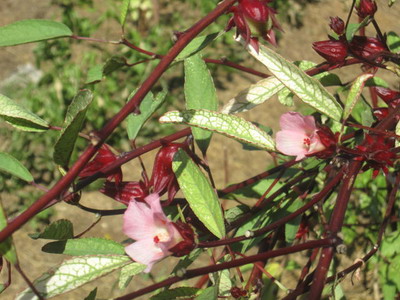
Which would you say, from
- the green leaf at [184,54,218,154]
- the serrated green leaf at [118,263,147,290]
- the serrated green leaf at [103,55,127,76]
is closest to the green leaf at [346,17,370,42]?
the green leaf at [184,54,218,154]

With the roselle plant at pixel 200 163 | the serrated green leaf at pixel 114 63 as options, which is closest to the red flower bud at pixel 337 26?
the roselle plant at pixel 200 163

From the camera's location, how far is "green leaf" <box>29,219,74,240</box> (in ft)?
2.43

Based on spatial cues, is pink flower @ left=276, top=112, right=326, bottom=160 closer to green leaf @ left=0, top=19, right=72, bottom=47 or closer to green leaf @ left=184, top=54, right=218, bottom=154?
green leaf @ left=184, top=54, right=218, bottom=154

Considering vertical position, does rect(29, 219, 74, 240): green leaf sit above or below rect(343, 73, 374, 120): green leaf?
above

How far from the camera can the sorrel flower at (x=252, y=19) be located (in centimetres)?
65

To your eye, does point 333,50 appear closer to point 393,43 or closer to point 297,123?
point 297,123

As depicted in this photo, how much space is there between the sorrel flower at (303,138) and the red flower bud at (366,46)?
0.26 meters

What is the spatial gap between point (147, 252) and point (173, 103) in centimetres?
217

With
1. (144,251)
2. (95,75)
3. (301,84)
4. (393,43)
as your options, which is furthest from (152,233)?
(393,43)

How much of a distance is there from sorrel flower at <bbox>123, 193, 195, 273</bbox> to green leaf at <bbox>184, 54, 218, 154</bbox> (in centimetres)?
24

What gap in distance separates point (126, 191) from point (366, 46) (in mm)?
414

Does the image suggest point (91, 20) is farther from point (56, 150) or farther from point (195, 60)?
point (56, 150)

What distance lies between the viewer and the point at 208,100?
90 centimetres

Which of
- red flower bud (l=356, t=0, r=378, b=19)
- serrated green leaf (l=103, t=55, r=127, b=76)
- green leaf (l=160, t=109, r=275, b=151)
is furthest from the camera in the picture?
red flower bud (l=356, t=0, r=378, b=19)
